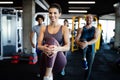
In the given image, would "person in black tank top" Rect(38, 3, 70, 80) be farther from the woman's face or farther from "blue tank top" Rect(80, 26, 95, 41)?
"blue tank top" Rect(80, 26, 95, 41)

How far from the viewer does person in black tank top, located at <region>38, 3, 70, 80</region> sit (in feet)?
4.82

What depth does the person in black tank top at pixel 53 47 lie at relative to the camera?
57.8 inches

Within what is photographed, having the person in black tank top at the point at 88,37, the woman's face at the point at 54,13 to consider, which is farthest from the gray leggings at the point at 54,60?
the person in black tank top at the point at 88,37

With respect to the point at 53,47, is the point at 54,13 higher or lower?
higher

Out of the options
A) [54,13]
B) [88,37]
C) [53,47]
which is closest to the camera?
[53,47]

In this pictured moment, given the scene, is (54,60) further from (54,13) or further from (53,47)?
(54,13)

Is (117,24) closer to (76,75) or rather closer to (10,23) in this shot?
(10,23)

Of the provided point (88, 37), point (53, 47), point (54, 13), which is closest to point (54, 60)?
point (53, 47)

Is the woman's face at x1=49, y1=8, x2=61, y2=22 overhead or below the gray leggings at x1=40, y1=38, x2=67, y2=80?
overhead

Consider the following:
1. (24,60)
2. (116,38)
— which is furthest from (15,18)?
(116,38)

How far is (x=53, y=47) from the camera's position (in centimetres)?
146

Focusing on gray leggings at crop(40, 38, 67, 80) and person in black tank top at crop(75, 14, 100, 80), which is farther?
person in black tank top at crop(75, 14, 100, 80)

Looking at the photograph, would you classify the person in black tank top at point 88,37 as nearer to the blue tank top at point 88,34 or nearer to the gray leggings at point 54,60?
the blue tank top at point 88,34

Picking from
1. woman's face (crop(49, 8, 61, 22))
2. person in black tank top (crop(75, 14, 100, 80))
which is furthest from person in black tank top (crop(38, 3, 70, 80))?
person in black tank top (crop(75, 14, 100, 80))
